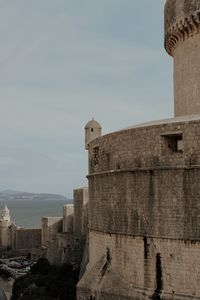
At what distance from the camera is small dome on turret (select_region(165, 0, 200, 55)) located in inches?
456

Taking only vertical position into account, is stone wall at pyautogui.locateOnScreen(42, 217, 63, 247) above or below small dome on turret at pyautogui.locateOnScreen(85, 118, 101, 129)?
below

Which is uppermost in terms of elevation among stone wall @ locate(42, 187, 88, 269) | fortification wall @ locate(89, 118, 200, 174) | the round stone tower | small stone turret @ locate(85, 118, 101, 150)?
the round stone tower

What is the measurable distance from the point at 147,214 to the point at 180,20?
5634mm

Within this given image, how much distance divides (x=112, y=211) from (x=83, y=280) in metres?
1.62

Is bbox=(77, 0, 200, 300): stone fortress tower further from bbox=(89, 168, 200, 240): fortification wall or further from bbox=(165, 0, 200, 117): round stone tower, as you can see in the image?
bbox=(165, 0, 200, 117): round stone tower

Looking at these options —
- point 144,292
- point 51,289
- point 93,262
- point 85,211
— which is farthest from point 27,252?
point 144,292

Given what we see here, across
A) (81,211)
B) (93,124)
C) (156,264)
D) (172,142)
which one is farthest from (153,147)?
(81,211)

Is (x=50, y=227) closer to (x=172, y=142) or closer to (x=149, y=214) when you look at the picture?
(x=149, y=214)

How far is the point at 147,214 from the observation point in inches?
330

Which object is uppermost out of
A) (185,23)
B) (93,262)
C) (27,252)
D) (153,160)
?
(185,23)

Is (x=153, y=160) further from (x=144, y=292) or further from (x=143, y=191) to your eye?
(x=144, y=292)

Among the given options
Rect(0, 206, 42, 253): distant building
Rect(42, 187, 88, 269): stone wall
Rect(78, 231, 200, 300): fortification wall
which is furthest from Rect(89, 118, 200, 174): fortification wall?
Rect(0, 206, 42, 253): distant building

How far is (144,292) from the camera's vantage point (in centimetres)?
834

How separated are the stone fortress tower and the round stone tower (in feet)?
11.1
